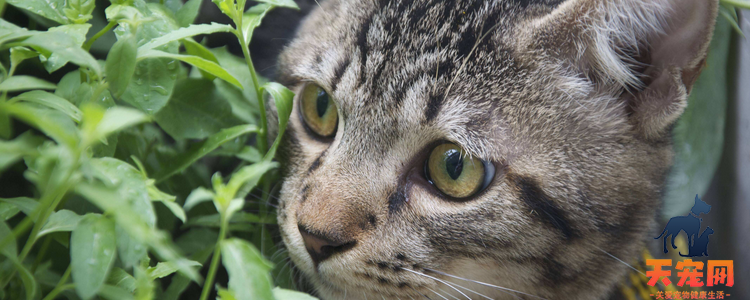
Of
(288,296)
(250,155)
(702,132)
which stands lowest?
(288,296)

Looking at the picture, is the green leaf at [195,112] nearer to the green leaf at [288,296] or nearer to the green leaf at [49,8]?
the green leaf at [49,8]

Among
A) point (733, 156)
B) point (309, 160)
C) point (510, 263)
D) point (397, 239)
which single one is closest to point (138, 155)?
point (309, 160)

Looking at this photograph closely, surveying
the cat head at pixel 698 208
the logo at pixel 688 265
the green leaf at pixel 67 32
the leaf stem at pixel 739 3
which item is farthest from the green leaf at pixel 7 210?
the cat head at pixel 698 208

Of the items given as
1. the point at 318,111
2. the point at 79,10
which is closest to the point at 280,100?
the point at 318,111

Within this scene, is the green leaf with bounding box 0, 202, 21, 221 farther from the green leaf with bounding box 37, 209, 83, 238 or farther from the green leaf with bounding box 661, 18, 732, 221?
the green leaf with bounding box 661, 18, 732, 221

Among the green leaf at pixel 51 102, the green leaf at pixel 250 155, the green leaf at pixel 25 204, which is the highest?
the green leaf at pixel 250 155

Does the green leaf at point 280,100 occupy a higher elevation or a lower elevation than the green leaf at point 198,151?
higher

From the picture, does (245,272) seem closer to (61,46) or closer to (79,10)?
(61,46)
